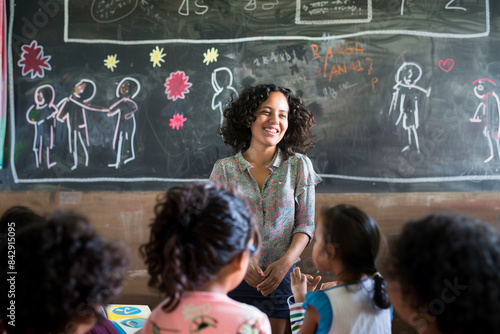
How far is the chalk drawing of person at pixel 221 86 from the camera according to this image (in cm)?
260

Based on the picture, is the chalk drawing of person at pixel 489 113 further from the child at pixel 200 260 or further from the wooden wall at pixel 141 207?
the child at pixel 200 260

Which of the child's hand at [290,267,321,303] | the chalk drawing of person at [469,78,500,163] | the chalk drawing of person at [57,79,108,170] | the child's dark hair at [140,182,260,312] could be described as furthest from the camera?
the chalk drawing of person at [57,79,108,170]

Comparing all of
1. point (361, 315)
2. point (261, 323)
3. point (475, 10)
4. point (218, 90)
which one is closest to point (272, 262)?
point (361, 315)

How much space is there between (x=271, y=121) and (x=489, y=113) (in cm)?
139

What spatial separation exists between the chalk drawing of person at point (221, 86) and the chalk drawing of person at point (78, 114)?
733mm

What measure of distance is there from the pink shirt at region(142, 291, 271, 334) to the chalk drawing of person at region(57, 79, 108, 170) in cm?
198

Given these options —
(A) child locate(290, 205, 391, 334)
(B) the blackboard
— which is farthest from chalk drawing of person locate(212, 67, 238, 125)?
(A) child locate(290, 205, 391, 334)

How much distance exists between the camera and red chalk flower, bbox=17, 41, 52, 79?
2.74m

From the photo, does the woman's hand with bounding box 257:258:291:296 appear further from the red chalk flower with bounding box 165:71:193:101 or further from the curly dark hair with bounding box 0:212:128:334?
the red chalk flower with bounding box 165:71:193:101

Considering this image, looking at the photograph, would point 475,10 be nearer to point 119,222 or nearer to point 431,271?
point 431,271

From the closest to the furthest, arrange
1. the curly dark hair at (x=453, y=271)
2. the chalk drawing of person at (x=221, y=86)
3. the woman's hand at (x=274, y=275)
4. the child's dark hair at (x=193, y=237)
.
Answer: the curly dark hair at (x=453, y=271)
the child's dark hair at (x=193, y=237)
the woman's hand at (x=274, y=275)
the chalk drawing of person at (x=221, y=86)

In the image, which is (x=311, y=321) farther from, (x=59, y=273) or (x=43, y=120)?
(x=43, y=120)

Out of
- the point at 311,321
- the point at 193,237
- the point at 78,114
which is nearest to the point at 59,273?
the point at 193,237

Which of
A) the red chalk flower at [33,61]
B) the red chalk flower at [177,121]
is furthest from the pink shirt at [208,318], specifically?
the red chalk flower at [33,61]
